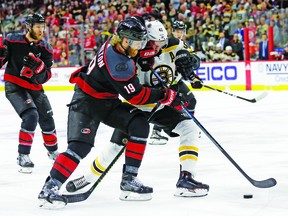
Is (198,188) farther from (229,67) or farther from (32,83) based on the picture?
(229,67)

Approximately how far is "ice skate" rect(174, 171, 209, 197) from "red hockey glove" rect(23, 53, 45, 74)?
1541 mm

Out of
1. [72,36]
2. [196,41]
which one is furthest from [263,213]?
[72,36]

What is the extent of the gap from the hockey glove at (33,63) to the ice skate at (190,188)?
1.54 metres

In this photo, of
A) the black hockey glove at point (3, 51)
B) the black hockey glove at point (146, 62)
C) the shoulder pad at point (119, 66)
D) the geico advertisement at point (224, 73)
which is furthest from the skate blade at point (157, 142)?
the geico advertisement at point (224, 73)

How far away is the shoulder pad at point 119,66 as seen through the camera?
11.9 feet

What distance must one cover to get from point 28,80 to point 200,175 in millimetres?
1541

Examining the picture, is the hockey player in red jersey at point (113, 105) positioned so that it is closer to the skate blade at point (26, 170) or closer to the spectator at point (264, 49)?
the skate blade at point (26, 170)

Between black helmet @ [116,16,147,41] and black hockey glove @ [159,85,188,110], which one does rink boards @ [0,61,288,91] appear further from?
black helmet @ [116,16,147,41]

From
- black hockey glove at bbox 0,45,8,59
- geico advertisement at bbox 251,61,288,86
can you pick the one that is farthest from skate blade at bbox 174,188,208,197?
geico advertisement at bbox 251,61,288,86

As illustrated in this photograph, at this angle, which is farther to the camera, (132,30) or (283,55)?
(283,55)

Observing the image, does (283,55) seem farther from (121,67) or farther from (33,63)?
(121,67)

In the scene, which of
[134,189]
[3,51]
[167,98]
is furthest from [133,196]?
[3,51]

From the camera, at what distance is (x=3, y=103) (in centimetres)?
1137

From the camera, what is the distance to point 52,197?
12.0 ft
